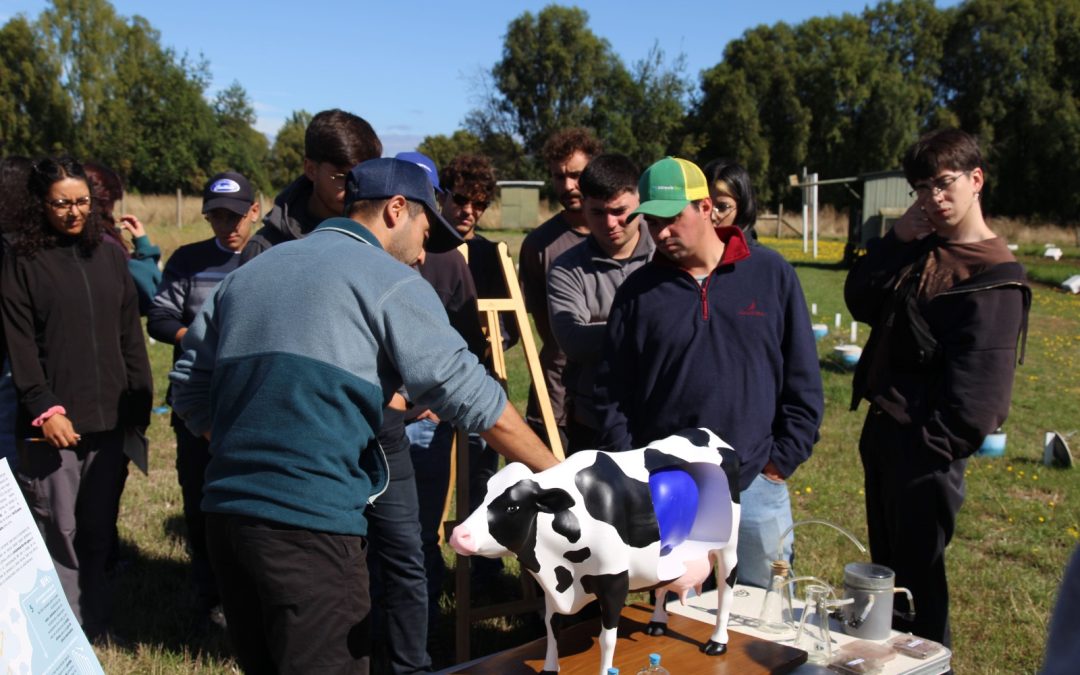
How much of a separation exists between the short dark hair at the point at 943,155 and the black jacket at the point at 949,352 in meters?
0.30

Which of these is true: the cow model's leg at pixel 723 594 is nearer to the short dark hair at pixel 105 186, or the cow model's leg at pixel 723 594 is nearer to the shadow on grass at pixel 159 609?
the shadow on grass at pixel 159 609

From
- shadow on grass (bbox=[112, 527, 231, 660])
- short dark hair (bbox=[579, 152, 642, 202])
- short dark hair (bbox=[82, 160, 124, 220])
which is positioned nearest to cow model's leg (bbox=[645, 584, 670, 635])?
short dark hair (bbox=[579, 152, 642, 202])

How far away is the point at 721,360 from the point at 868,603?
900mm

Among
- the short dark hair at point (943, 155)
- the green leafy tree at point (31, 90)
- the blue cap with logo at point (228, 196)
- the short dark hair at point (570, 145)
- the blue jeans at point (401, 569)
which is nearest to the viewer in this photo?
the short dark hair at point (943, 155)

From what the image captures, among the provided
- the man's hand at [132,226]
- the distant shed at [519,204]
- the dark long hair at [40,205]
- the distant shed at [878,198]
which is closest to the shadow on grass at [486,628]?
the dark long hair at [40,205]

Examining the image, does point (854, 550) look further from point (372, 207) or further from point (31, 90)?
point (31, 90)

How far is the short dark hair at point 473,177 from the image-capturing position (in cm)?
441

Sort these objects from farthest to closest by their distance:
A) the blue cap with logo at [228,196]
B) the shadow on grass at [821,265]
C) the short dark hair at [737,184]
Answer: the shadow on grass at [821,265]
the blue cap with logo at [228,196]
the short dark hair at [737,184]

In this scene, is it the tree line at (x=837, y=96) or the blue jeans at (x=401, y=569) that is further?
the tree line at (x=837, y=96)

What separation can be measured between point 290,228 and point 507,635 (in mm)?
2210

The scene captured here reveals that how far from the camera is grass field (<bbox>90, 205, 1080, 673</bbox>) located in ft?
13.3

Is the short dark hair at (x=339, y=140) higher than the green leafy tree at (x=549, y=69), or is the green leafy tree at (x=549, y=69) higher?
the green leafy tree at (x=549, y=69)

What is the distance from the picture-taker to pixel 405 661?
341 cm

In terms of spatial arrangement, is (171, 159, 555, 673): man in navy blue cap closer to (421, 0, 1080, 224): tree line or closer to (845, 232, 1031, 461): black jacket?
(845, 232, 1031, 461): black jacket
